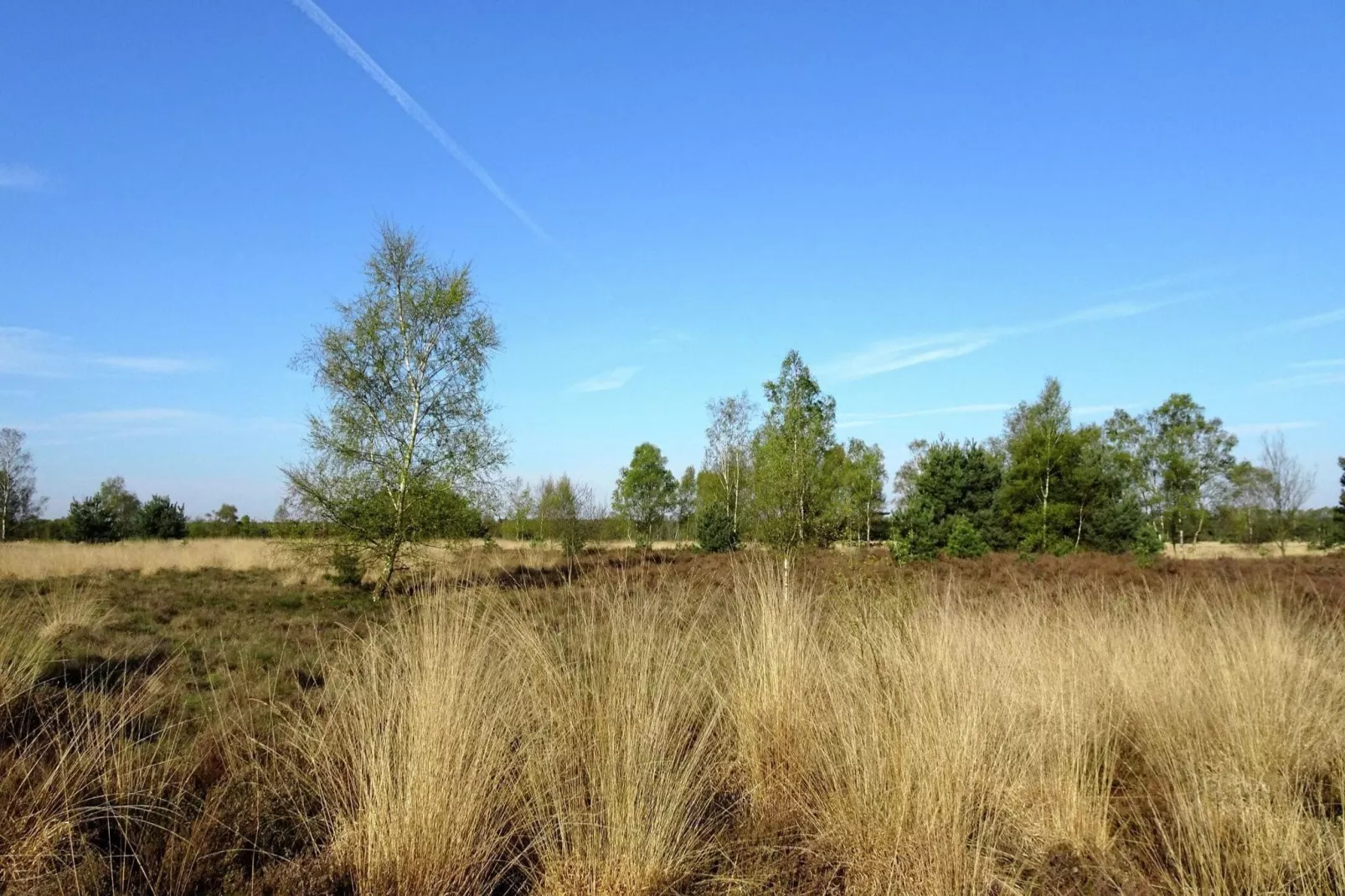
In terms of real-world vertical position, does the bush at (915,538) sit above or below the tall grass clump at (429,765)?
above

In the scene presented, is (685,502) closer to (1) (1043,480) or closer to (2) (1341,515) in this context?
(1) (1043,480)

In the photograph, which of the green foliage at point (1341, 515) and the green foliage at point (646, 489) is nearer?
the green foliage at point (1341, 515)

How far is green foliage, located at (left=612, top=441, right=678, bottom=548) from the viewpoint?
3994 cm

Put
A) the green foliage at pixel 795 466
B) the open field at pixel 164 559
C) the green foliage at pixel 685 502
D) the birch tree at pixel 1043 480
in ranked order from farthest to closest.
Answer: the green foliage at pixel 685 502 → the birch tree at pixel 1043 480 → the open field at pixel 164 559 → the green foliage at pixel 795 466

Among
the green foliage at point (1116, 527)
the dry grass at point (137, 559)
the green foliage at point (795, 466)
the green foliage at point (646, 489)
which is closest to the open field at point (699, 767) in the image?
the green foliage at point (795, 466)

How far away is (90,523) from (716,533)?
28515mm

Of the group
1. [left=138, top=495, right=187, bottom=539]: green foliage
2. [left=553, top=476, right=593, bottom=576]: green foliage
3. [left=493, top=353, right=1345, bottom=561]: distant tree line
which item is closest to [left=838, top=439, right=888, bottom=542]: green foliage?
[left=493, top=353, right=1345, bottom=561]: distant tree line

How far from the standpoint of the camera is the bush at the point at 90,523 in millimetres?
32094

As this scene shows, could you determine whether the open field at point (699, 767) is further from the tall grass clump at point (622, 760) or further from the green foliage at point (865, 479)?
the green foliage at point (865, 479)

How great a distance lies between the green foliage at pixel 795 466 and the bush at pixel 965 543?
21.3 ft

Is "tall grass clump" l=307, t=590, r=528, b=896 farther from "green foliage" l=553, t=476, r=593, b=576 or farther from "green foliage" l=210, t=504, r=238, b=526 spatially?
"green foliage" l=210, t=504, r=238, b=526

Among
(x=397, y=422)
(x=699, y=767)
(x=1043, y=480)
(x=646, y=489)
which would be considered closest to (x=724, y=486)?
(x=646, y=489)

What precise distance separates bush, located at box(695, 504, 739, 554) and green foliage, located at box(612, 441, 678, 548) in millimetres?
10931

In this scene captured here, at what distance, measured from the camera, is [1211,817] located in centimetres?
309
